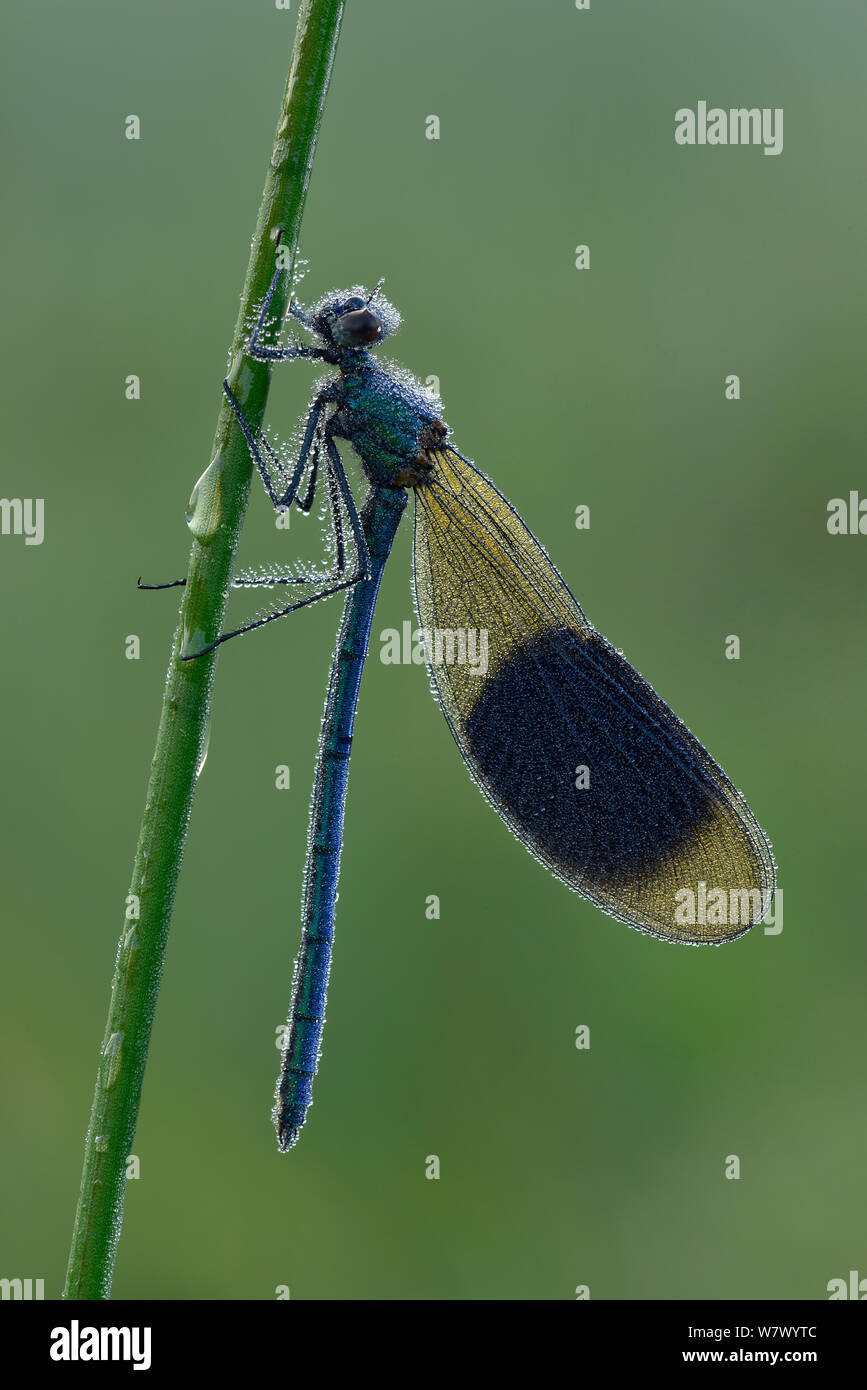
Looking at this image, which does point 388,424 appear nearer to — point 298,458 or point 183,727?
point 298,458

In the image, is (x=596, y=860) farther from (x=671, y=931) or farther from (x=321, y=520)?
(x=321, y=520)

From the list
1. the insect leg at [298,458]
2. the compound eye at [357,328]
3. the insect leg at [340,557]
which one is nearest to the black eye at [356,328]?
the compound eye at [357,328]

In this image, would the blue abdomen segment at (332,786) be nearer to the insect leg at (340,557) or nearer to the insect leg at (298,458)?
the insect leg at (340,557)

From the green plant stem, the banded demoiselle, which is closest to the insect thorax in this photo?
A: the banded demoiselle

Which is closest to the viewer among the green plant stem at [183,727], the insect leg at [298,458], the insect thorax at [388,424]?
the green plant stem at [183,727]

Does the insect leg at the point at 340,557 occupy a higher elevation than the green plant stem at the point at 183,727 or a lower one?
higher

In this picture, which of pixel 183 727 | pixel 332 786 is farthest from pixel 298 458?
pixel 183 727

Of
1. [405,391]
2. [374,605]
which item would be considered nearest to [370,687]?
[374,605]
